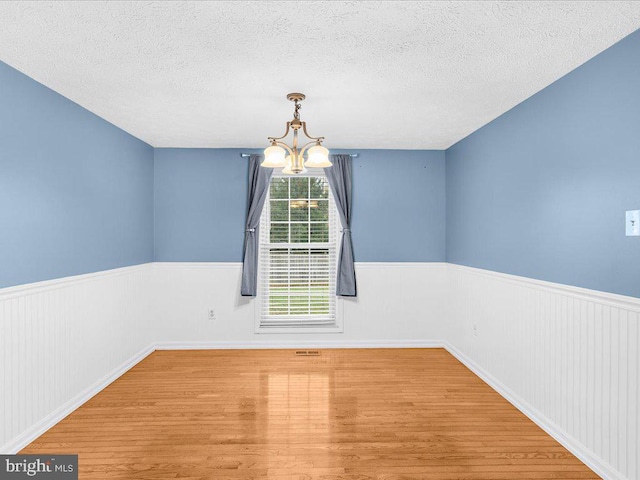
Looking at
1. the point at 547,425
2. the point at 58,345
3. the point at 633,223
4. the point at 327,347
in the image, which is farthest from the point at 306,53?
→ the point at 327,347

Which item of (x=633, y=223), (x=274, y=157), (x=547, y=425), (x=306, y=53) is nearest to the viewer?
(x=633, y=223)

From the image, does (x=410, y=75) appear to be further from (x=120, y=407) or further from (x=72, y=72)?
(x=120, y=407)

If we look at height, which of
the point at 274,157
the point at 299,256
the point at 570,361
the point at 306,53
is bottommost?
the point at 570,361

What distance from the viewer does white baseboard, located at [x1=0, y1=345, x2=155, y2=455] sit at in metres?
2.54

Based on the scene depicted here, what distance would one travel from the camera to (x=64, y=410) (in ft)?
9.96

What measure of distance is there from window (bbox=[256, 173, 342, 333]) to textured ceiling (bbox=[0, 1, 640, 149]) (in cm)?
146

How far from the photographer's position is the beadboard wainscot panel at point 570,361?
2.19m

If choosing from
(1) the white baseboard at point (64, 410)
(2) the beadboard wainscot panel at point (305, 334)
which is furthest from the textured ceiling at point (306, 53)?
(1) the white baseboard at point (64, 410)

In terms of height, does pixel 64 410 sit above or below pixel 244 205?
below

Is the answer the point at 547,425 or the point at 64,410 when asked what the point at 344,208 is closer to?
the point at 547,425

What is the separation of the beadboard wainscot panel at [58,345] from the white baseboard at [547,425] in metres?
3.68

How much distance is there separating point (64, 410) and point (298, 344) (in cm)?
258

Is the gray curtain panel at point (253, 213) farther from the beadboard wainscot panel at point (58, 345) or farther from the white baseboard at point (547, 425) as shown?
the white baseboard at point (547, 425)

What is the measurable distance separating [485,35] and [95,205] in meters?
3.39
